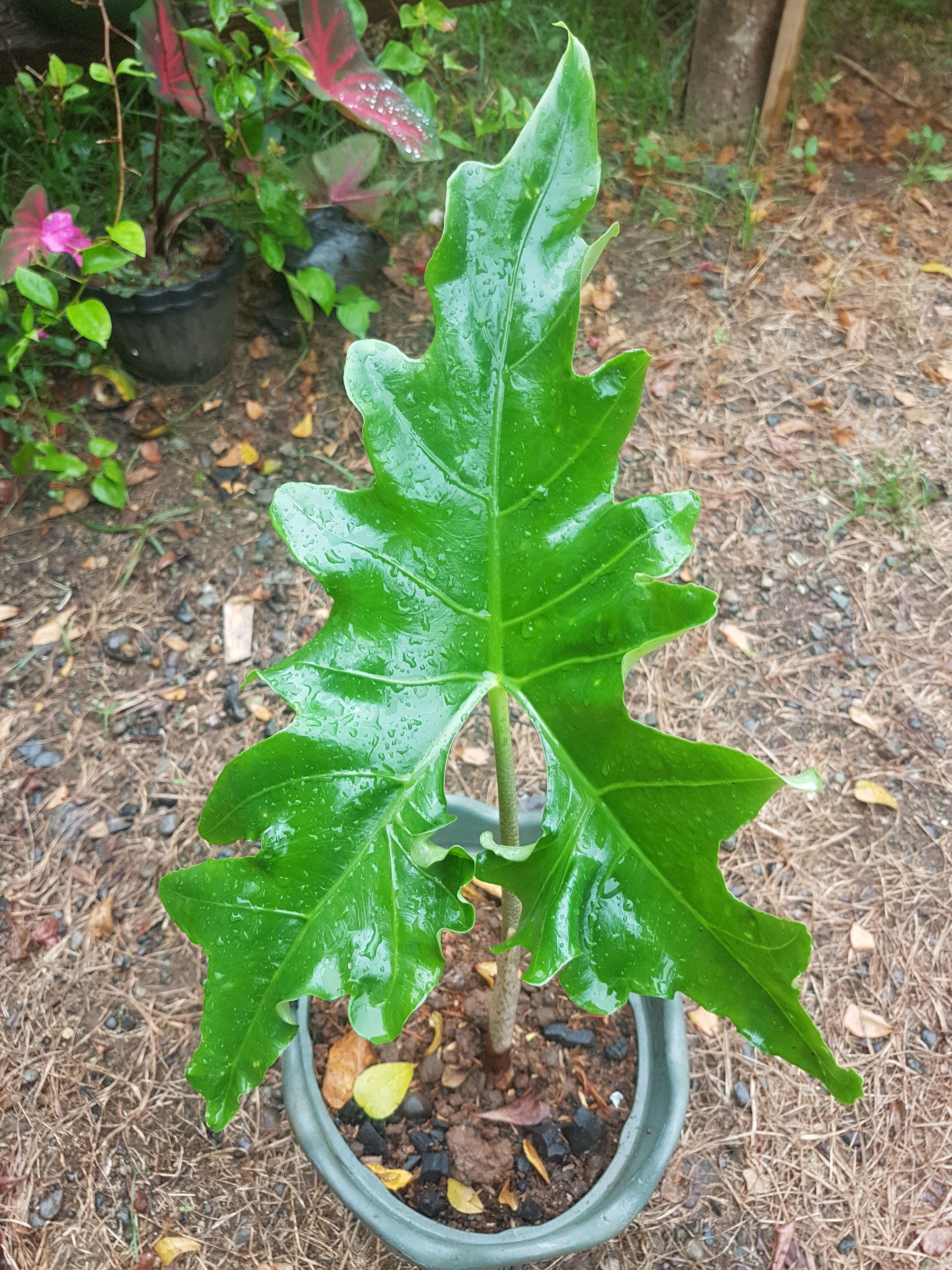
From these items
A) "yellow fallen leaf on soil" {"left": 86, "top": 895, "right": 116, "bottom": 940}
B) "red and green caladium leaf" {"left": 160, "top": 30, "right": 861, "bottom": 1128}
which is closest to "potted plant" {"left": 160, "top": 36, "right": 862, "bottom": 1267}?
"red and green caladium leaf" {"left": 160, "top": 30, "right": 861, "bottom": 1128}

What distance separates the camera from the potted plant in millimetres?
612

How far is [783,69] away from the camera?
7.61 feet

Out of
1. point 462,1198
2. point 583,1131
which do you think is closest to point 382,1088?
point 462,1198

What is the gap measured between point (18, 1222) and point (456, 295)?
54.4 inches

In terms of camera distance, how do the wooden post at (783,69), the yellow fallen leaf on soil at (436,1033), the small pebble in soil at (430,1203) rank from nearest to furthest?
the small pebble in soil at (430,1203) → the yellow fallen leaf on soil at (436,1033) → the wooden post at (783,69)

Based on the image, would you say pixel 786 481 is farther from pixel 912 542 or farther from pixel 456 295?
pixel 456 295

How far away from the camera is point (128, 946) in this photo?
1.41 m

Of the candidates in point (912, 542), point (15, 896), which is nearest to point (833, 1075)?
point (15, 896)

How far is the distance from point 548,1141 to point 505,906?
49 centimetres

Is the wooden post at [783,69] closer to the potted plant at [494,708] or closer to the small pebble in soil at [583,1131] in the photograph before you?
the potted plant at [494,708]

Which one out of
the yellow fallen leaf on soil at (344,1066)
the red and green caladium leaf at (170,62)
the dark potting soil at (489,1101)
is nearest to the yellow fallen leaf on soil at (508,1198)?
the dark potting soil at (489,1101)

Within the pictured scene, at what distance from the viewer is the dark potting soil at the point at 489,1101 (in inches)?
42.4

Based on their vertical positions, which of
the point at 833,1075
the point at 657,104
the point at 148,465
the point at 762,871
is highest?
the point at 657,104

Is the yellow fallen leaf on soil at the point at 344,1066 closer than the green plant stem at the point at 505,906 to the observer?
No
